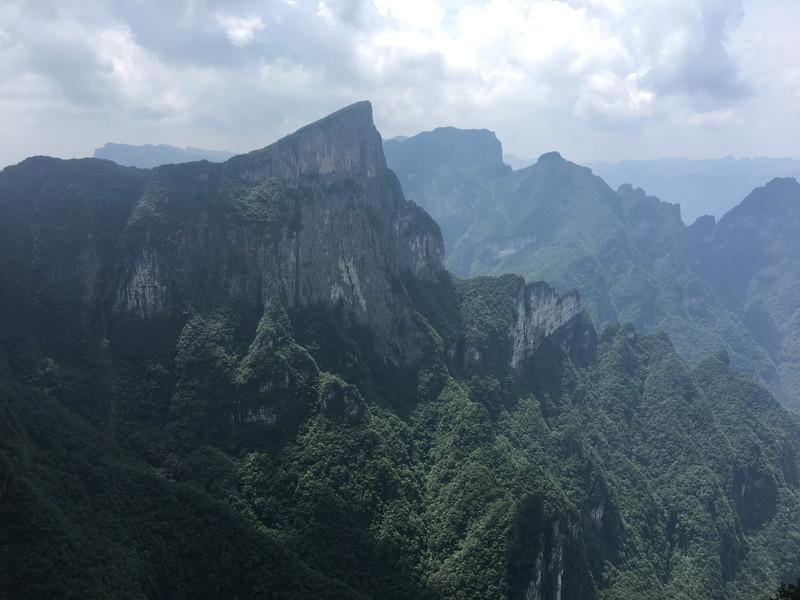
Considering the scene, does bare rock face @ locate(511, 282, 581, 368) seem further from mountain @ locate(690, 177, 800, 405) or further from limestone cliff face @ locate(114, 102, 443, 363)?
mountain @ locate(690, 177, 800, 405)

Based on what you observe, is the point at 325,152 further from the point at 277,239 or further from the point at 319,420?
the point at 319,420

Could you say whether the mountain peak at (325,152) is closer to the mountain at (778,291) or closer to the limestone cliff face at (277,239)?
the limestone cliff face at (277,239)

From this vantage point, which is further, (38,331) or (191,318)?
(191,318)

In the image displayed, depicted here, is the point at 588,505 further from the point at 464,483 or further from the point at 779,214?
the point at 779,214

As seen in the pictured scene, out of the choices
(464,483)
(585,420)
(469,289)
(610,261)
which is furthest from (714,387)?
(610,261)

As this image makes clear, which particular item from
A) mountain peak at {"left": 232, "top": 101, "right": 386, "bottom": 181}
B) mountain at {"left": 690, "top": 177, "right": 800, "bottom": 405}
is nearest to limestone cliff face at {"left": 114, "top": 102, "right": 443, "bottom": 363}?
mountain peak at {"left": 232, "top": 101, "right": 386, "bottom": 181}

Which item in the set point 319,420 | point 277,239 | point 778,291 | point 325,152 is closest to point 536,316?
point 325,152
